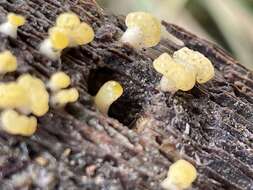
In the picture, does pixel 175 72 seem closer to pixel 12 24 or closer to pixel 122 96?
pixel 122 96

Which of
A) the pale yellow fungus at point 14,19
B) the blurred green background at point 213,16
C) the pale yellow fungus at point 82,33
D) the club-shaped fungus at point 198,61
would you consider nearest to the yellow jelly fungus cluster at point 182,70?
the club-shaped fungus at point 198,61

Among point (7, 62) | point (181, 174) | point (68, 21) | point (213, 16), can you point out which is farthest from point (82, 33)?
point (213, 16)

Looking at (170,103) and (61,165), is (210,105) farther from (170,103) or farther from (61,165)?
(61,165)

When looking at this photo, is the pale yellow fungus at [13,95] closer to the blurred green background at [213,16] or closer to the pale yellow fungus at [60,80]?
the pale yellow fungus at [60,80]

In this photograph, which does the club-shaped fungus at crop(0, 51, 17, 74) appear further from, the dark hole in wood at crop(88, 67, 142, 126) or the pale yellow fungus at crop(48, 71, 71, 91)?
the dark hole in wood at crop(88, 67, 142, 126)

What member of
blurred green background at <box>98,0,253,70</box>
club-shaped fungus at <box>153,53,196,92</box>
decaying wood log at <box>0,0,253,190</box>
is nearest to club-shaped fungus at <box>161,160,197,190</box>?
decaying wood log at <box>0,0,253,190</box>

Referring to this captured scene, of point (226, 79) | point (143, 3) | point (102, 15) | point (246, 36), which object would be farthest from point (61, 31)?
point (246, 36)
